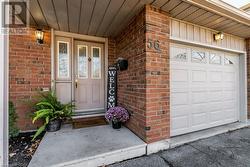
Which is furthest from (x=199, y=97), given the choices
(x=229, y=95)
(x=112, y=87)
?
(x=112, y=87)

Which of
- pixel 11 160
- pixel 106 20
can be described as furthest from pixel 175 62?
pixel 11 160

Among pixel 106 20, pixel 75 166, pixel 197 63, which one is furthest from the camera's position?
pixel 197 63

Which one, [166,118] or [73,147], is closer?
[73,147]

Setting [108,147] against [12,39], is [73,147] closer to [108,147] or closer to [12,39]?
[108,147]

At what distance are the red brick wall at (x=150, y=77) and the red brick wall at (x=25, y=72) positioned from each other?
2027mm

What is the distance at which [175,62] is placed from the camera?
2801 mm

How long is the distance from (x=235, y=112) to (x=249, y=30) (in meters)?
2.14

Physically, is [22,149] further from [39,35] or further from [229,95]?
[229,95]

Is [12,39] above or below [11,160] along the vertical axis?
above

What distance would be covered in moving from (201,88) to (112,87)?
2.14m

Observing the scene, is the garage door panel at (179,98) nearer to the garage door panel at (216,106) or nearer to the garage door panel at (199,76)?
the garage door panel at (199,76)

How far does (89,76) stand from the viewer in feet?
12.2

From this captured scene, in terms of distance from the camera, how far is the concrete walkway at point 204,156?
1.95 meters

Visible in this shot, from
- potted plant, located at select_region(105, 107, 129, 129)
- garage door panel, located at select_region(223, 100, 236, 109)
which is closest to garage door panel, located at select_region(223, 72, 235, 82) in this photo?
garage door panel, located at select_region(223, 100, 236, 109)
